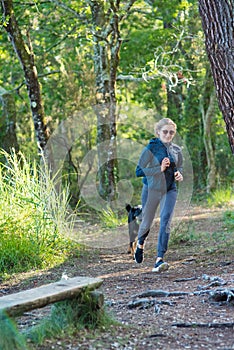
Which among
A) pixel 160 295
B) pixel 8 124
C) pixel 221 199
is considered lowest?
pixel 221 199

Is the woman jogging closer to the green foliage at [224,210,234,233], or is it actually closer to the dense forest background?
the green foliage at [224,210,234,233]

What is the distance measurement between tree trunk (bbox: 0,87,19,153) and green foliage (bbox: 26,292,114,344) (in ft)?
34.4

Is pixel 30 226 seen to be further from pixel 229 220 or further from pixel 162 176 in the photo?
pixel 229 220

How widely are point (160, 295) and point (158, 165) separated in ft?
6.57

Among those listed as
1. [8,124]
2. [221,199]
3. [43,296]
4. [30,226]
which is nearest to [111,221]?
[221,199]

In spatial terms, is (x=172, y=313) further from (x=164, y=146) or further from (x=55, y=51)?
(x=55, y=51)

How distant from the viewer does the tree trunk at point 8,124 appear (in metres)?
15.3

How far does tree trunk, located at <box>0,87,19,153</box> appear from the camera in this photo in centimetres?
1527

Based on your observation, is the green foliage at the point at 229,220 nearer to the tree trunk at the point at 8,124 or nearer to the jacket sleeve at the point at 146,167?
the jacket sleeve at the point at 146,167

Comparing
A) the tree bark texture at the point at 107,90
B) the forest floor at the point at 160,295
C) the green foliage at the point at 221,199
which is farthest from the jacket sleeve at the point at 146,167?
the green foliage at the point at 221,199

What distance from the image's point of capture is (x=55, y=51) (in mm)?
17062

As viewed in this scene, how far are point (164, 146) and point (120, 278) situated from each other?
5.37ft

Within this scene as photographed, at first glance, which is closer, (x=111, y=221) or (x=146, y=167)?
(x=146, y=167)

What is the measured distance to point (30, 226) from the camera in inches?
338
